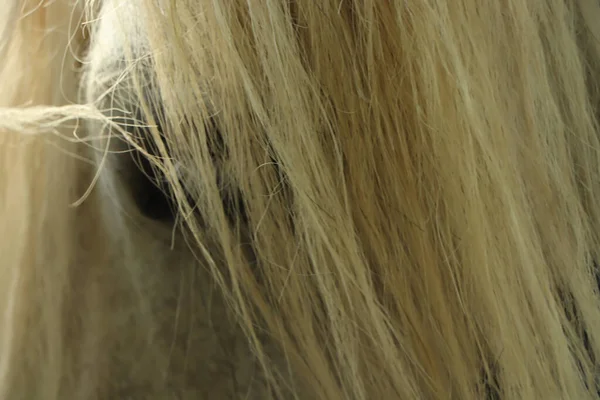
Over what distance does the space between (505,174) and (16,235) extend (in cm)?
21

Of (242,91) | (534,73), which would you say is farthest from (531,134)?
(242,91)

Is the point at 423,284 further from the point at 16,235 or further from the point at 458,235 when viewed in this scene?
the point at 16,235

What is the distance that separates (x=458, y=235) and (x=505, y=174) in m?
0.03

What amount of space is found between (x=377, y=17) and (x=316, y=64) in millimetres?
29

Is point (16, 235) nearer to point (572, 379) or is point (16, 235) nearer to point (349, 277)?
point (349, 277)

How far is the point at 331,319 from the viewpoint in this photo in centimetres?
24

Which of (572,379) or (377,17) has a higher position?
(377,17)

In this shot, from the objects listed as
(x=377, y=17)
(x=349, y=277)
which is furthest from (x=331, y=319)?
(x=377, y=17)

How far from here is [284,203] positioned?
0.23 metres

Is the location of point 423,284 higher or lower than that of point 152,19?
lower

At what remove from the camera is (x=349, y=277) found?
229 millimetres

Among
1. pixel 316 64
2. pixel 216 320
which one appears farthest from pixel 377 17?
pixel 216 320

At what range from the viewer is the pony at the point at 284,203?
215 millimetres

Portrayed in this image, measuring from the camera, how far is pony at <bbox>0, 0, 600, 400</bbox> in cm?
21
